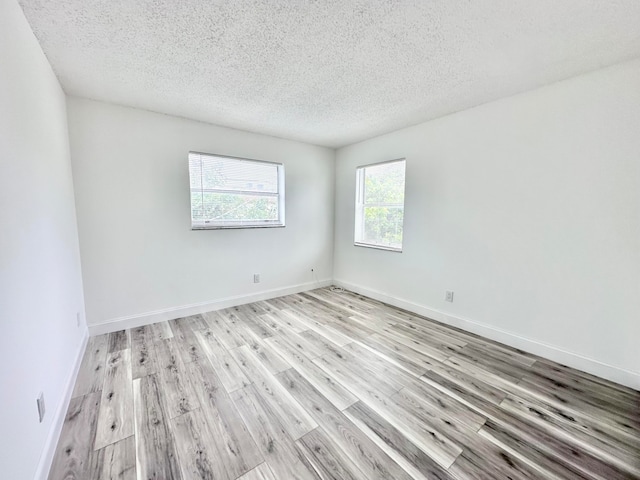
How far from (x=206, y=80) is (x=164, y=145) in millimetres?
1143

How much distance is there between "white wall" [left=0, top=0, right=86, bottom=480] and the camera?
1.06m

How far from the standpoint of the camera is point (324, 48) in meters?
1.78

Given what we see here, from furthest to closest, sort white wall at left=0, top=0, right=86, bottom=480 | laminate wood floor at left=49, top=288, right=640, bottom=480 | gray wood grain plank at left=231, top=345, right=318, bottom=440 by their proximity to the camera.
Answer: gray wood grain plank at left=231, top=345, right=318, bottom=440, laminate wood floor at left=49, top=288, right=640, bottom=480, white wall at left=0, top=0, right=86, bottom=480

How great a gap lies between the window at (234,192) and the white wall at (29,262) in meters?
1.31

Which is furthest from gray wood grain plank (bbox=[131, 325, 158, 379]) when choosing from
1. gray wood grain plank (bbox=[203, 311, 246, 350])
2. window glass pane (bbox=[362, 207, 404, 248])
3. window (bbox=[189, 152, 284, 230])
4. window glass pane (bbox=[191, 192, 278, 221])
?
window glass pane (bbox=[362, 207, 404, 248])

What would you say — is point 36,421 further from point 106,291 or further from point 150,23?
point 150,23

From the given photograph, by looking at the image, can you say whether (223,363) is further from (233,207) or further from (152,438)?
(233,207)

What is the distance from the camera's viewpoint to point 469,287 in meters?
2.85

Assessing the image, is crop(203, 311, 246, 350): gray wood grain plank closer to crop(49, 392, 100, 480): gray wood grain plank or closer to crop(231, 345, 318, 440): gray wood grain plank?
crop(231, 345, 318, 440): gray wood grain plank

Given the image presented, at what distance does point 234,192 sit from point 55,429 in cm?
269

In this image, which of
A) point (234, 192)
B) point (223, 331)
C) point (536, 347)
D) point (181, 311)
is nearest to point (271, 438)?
point (223, 331)

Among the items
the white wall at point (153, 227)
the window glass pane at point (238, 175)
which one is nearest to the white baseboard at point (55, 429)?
the white wall at point (153, 227)

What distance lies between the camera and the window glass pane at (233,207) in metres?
3.31

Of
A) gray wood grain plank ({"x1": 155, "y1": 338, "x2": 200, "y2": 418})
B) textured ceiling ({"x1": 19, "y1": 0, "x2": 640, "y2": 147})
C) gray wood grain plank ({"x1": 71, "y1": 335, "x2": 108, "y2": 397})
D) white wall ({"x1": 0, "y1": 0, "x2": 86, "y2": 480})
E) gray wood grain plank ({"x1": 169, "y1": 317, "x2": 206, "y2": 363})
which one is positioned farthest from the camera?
gray wood grain plank ({"x1": 169, "y1": 317, "x2": 206, "y2": 363})
